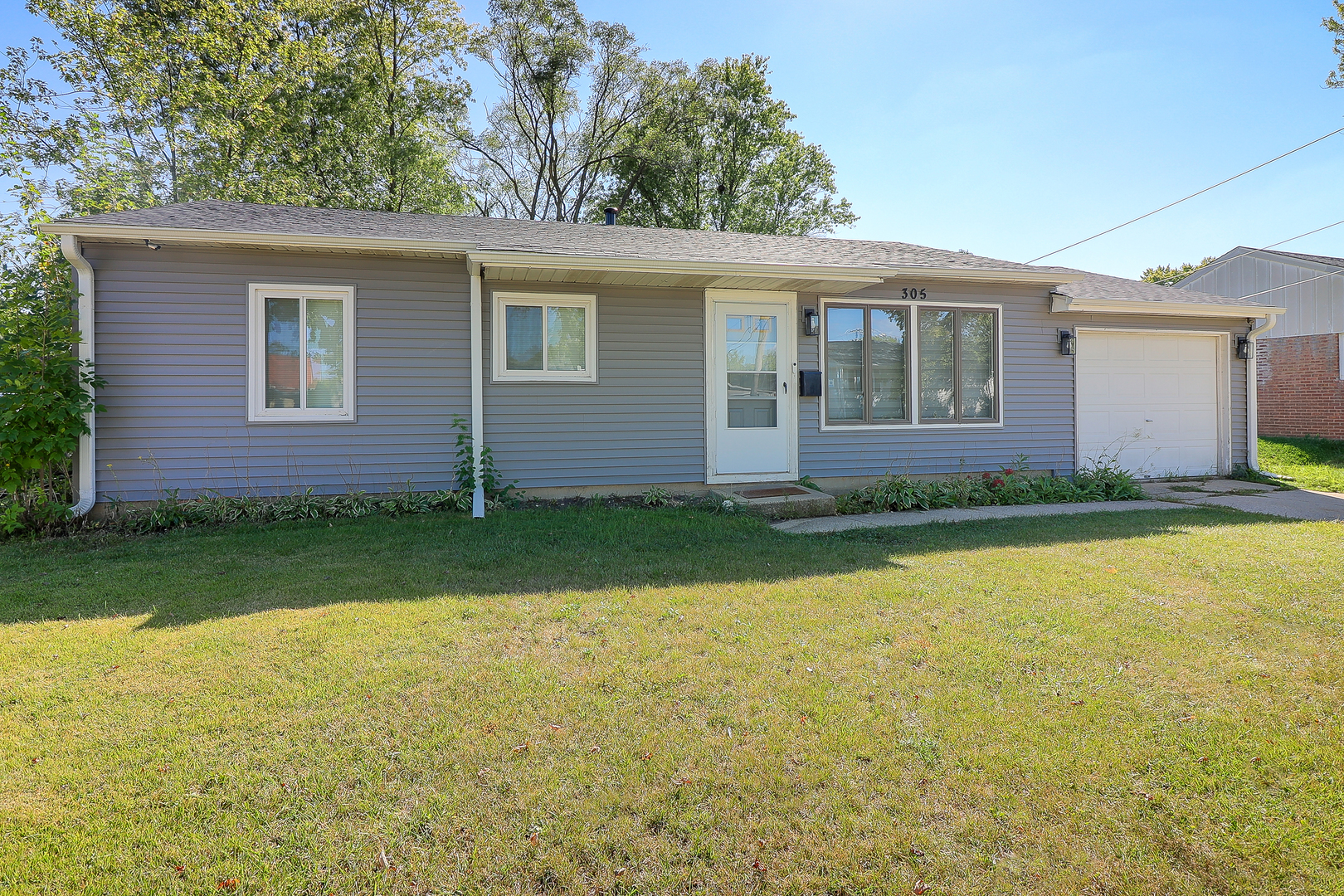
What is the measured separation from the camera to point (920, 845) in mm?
Result: 1783

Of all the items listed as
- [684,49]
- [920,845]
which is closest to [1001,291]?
[920,845]

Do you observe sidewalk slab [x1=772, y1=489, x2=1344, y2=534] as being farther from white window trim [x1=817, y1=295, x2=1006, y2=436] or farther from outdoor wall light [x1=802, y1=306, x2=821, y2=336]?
outdoor wall light [x1=802, y1=306, x2=821, y2=336]

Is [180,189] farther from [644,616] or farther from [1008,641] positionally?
[1008,641]

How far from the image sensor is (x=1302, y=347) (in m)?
14.5

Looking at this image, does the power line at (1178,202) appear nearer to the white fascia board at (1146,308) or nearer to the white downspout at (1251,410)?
the white fascia board at (1146,308)

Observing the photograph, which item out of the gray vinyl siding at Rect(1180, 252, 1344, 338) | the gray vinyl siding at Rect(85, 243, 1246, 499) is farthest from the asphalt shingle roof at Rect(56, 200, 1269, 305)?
the gray vinyl siding at Rect(1180, 252, 1344, 338)

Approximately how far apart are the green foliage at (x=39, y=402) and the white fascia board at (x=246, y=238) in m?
0.60

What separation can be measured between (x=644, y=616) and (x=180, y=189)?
55.8 feet

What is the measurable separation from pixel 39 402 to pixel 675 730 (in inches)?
251

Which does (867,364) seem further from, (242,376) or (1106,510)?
(242,376)

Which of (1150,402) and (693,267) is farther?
(1150,402)

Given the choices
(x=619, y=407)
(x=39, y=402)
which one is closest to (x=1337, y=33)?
(x=619, y=407)

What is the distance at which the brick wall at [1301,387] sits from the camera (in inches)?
537

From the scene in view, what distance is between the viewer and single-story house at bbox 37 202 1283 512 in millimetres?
6242
